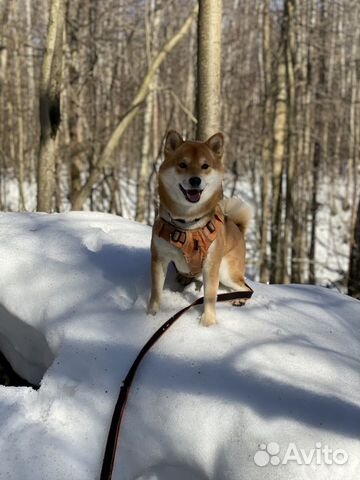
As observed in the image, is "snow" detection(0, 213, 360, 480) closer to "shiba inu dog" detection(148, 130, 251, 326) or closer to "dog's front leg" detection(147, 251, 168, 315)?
"dog's front leg" detection(147, 251, 168, 315)

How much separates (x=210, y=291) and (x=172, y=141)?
88 cm

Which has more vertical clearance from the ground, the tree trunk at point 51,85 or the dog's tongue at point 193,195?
the tree trunk at point 51,85

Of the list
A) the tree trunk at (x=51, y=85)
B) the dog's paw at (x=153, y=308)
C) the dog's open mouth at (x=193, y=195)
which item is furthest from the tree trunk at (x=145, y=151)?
the dog's open mouth at (x=193, y=195)

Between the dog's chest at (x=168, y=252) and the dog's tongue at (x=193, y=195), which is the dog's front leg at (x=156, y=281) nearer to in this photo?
the dog's chest at (x=168, y=252)

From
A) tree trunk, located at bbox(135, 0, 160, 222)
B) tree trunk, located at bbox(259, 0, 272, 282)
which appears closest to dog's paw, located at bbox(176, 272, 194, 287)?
tree trunk, located at bbox(259, 0, 272, 282)

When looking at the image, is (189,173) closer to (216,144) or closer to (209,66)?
(216,144)

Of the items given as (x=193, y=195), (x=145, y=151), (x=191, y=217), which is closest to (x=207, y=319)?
(x=191, y=217)

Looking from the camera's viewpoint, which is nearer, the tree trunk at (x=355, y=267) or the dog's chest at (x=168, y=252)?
the dog's chest at (x=168, y=252)

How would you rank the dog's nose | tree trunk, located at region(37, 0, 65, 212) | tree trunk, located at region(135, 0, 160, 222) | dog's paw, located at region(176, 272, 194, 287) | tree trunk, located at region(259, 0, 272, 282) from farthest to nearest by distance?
tree trunk, located at region(135, 0, 160, 222) < tree trunk, located at region(259, 0, 272, 282) < tree trunk, located at region(37, 0, 65, 212) < dog's paw, located at region(176, 272, 194, 287) < the dog's nose

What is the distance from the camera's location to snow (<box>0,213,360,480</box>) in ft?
6.66

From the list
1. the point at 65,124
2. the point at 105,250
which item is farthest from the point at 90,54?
the point at 105,250

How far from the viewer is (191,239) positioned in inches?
102

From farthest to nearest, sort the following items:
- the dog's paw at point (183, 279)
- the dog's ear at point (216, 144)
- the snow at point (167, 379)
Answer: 1. the dog's paw at point (183, 279)
2. the dog's ear at point (216, 144)
3. the snow at point (167, 379)

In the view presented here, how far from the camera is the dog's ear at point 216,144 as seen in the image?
270cm
